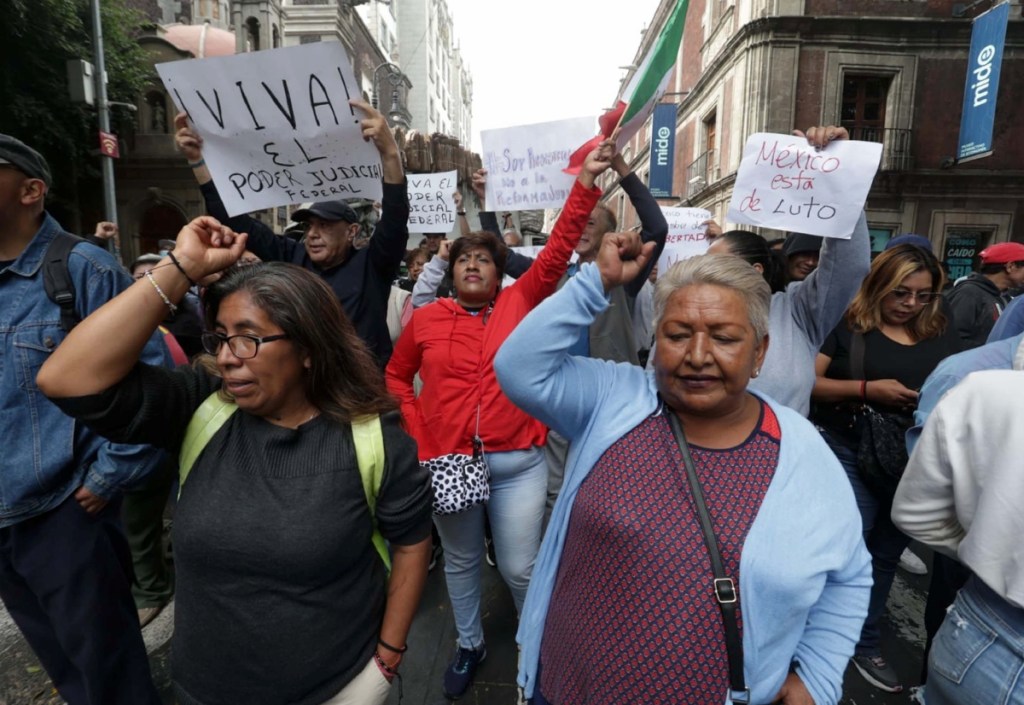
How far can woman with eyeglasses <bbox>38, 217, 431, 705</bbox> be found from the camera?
53.5 inches

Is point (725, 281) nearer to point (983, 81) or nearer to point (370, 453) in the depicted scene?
point (370, 453)

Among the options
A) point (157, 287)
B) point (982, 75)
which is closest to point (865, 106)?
point (982, 75)

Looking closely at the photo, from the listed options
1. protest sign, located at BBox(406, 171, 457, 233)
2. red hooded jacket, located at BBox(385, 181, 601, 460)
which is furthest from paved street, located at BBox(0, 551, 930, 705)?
protest sign, located at BBox(406, 171, 457, 233)

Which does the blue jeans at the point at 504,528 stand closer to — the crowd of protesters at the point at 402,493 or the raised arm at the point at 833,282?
the crowd of protesters at the point at 402,493

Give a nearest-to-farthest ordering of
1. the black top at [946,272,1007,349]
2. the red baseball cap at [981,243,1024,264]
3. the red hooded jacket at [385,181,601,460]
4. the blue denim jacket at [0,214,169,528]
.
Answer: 1. the blue denim jacket at [0,214,169,528]
2. the red hooded jacket at [385,181,601,460]
3. the black top at [946,272,1007,349]
4. the red baseball cap at [981,243,1024,264]

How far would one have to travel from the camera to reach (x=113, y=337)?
1.30 meters

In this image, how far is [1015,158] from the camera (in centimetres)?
1645

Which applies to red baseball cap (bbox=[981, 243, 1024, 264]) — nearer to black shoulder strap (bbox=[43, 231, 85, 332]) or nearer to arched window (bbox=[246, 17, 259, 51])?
black shoulder strap (bbox=[43, 231, 85, 332])

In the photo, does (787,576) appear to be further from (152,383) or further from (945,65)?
(945,65)

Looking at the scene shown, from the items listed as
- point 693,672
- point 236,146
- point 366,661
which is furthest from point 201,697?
point 236,146

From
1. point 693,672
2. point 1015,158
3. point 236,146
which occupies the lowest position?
point 693,672

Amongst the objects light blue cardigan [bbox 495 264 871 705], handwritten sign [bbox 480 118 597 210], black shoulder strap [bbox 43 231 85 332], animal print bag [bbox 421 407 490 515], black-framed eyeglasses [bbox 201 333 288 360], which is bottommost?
animal print bag [bbox 421 407 490 515]

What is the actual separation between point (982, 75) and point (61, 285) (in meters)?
18.6

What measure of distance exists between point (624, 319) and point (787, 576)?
178 centimetres
